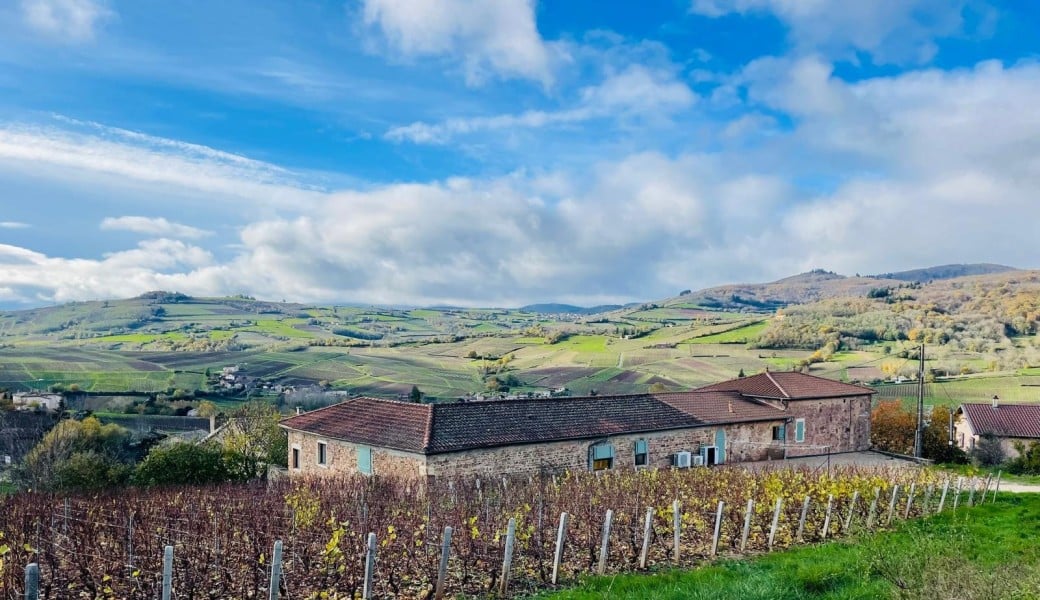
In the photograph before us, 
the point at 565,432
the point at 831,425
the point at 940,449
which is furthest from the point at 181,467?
the point at 940,449

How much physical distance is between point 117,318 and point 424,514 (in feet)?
535

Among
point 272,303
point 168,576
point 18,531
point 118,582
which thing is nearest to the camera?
point 168,576

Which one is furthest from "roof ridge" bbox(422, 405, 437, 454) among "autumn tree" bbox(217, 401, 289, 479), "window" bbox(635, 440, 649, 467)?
"autumn tree" bbox(217, 401, 289, 479)

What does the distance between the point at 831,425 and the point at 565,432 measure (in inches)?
671

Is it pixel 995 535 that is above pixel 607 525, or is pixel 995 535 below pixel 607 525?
below

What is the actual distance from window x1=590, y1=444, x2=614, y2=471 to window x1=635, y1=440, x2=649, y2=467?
120 cm

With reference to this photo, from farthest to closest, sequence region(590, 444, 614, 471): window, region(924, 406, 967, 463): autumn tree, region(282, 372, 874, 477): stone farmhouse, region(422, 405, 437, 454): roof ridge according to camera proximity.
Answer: region(924, 406, 967, 463): autumn tree < region(590, 444, 614, 471): window < region(282, 372, 874, 477): stone farmhouse < region(422, 405, 437, 454): roof ridge

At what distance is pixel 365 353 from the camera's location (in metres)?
106

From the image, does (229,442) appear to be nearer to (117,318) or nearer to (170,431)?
(170,431)

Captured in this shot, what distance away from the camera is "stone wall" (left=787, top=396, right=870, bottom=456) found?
32.1m

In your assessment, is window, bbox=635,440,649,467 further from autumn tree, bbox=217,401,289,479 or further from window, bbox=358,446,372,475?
autumn tree, bbox=217,401,289,479

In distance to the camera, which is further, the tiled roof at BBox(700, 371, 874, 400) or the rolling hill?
the rolling hill

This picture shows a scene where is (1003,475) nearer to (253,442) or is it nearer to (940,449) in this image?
(940,449)

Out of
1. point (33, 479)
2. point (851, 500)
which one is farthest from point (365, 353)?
point (851, 500)
